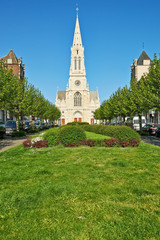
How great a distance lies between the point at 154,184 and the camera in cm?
526

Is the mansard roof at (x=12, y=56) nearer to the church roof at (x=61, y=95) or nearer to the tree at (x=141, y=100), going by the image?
the tree at (x=141, y=100)

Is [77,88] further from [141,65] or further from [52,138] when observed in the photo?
[52,138]

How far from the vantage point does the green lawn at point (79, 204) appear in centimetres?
309

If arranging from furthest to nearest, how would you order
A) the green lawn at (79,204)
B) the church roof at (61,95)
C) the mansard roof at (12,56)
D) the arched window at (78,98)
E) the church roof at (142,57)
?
the church roof at (61,95)
the arched window at (78,98)
the church roof at (142,57)
the mansard roof at (12,56)
the green lawn at (79,204)

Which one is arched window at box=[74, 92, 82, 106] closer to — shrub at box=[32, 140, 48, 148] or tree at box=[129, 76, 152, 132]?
tree at box=[129, 76, 152, 132]

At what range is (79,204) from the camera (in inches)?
158

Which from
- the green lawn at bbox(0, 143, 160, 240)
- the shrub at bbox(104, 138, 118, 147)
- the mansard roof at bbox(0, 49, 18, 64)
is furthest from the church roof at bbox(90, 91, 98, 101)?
the green lawn at bbox(0, 143, 160, 240)

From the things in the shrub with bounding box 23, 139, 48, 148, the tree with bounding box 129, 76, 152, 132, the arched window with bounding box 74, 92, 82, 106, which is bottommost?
the shrub with bounding box 23, 139, 48, 148

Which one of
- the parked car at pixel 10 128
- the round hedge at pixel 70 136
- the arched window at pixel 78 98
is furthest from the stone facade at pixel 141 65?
the round hedge at pixel 70 136

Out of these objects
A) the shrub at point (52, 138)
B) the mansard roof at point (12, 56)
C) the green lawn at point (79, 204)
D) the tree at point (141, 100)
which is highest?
the mansard roof at point (12, 56)

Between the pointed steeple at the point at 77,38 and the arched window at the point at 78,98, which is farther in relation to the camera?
the arched window at the point at 78,98

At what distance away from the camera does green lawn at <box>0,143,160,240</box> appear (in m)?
3.09

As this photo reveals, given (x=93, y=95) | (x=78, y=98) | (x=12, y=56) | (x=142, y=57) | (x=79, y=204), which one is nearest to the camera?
(x=79, y=204)

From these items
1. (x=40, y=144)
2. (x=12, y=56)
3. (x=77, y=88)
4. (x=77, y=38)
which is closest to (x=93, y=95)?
(x=77, y=88)
